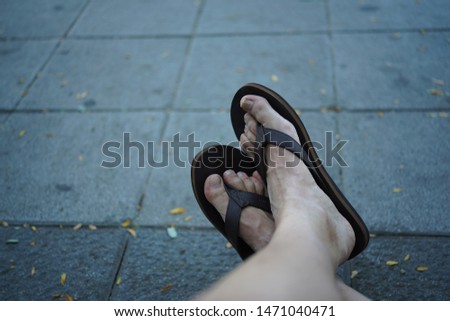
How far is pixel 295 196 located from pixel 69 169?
1436 millimetres

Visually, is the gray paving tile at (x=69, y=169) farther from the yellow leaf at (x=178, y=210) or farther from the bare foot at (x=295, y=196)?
the bare foot at (x=295, y=196)

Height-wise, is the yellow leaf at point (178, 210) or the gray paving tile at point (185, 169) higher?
the gray paving tile at point (185, 169)

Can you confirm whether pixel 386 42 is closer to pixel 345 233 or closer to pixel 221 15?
pixel 221 15

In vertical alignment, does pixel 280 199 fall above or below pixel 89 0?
below

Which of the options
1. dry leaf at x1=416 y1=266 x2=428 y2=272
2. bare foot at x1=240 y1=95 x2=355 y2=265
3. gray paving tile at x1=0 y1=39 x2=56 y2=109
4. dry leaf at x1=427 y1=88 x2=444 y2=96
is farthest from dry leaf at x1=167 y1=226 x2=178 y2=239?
dry leaf at x1=427 y1=88 x2=444 y2=96

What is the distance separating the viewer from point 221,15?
352 cm

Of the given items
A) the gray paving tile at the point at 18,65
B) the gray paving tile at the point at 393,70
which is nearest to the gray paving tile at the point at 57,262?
the gray paving tile at the point at 18,65

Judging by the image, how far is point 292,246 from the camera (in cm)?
121

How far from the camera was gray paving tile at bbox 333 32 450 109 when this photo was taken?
256 cm

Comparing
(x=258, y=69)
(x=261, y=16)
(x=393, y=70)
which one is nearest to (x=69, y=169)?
(x=258, y=69)

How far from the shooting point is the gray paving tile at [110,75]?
2777mm

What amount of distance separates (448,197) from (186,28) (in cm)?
243

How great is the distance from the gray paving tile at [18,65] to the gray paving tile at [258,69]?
3.99ft
